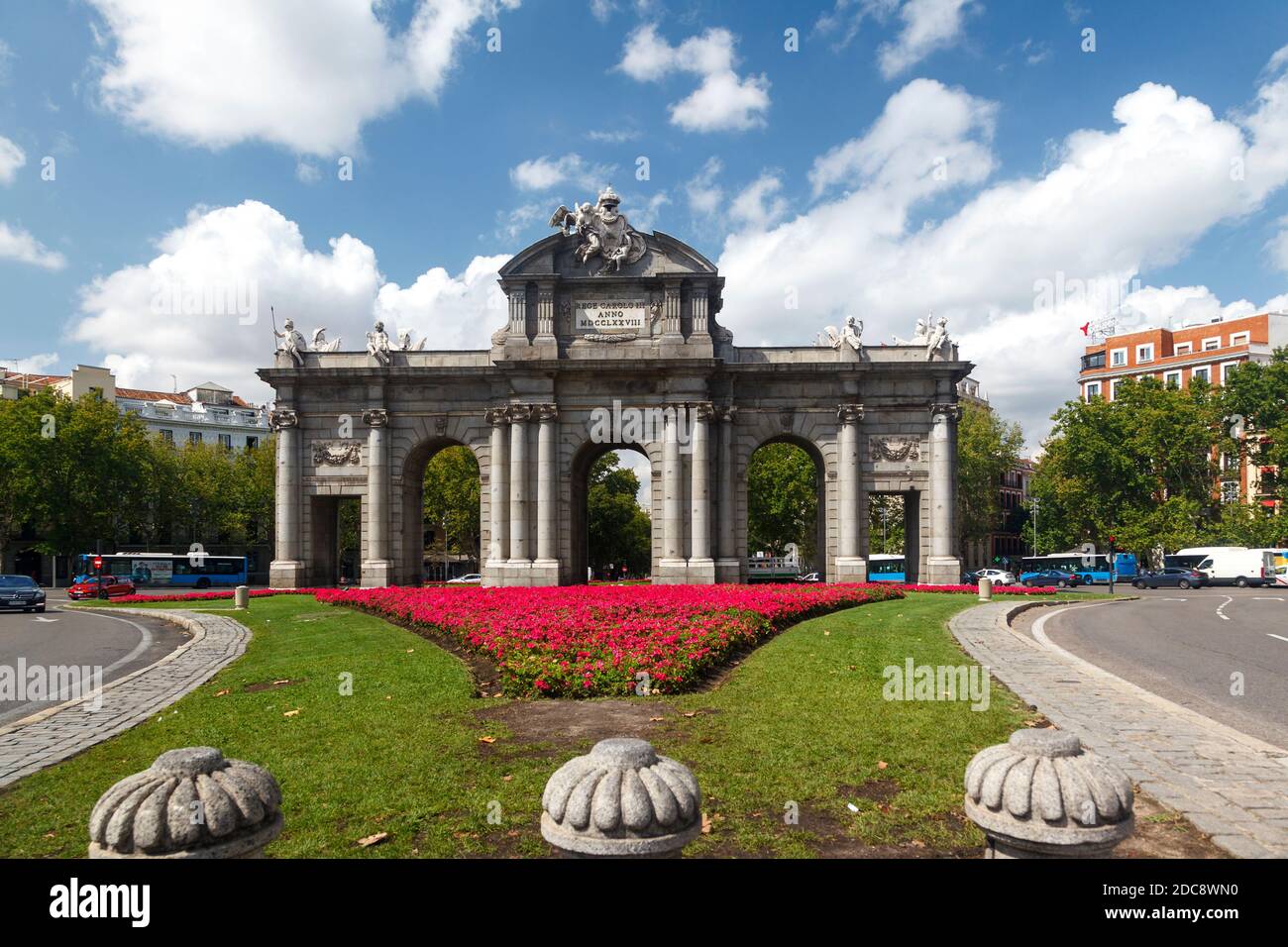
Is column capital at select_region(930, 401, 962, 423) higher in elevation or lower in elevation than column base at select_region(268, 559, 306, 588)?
higher

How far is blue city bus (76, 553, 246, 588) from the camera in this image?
61.1m

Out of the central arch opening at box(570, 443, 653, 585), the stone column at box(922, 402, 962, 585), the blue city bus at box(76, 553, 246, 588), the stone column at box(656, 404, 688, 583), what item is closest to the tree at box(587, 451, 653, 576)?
the central arch opening at box(570, 443, 653, 585)

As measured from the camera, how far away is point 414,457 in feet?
128

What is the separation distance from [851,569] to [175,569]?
165 ft

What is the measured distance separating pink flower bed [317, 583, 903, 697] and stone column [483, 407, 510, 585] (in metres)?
7.58

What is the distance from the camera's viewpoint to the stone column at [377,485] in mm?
37781

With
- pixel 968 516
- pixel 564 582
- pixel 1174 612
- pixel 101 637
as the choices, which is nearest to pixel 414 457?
pixel 564 582

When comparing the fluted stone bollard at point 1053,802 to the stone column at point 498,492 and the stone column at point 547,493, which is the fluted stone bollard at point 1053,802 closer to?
the stone column at point 547,493

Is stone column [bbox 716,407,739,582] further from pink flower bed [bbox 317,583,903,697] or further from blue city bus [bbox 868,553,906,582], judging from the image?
blue city bus [bbox 868,553,906,582]

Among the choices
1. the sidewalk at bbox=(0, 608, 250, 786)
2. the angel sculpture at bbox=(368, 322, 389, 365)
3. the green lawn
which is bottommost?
the sidewalk at bbox=(0, 608, 250, 786)

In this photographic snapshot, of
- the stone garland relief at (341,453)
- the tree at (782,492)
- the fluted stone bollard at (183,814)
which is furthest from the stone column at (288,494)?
the tree at (782,492)

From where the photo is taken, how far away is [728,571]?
117ft

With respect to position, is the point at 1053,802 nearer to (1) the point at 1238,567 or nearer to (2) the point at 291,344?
(2) the point at 291,344

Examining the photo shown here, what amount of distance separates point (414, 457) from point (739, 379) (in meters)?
15.4
